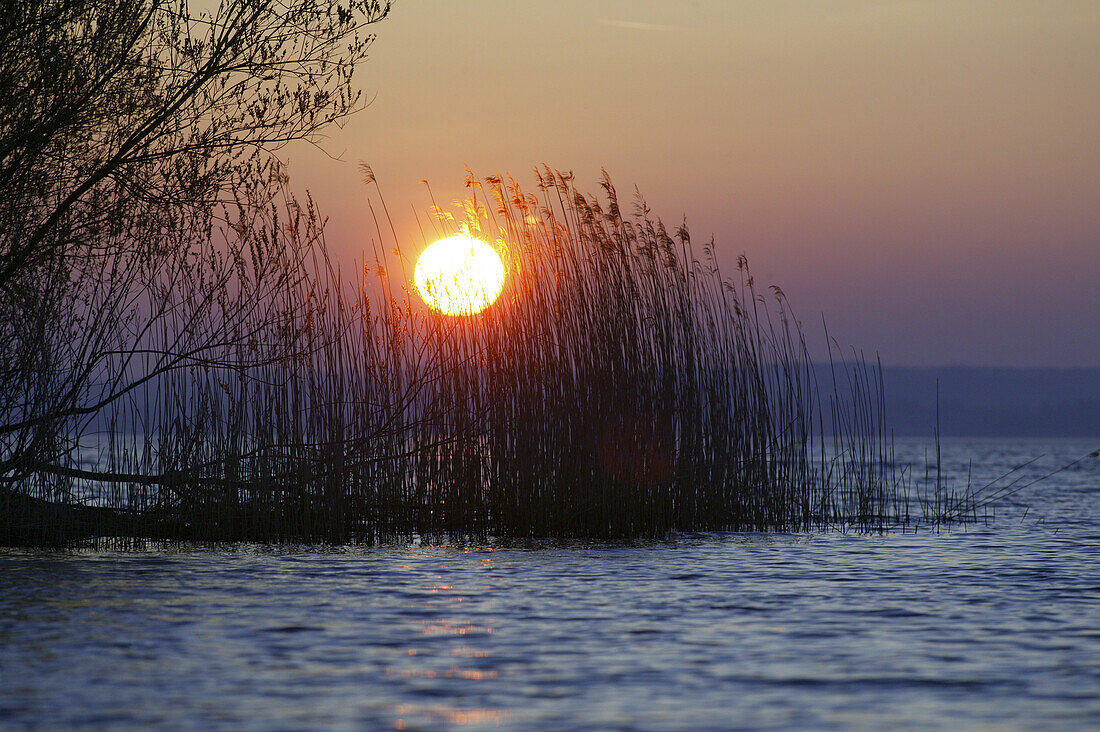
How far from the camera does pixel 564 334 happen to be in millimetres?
6641

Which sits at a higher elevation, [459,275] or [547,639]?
[459,275]

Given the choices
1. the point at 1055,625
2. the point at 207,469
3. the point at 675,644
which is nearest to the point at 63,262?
the point at 207,469

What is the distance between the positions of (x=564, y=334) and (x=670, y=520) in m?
1.35

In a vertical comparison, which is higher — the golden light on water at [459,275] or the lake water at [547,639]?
the golden light on water at [459,275]

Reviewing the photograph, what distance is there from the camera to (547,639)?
387cm

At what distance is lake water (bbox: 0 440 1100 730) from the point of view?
2979mm

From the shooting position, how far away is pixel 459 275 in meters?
6.36

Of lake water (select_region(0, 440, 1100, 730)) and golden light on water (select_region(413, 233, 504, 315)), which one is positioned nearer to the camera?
Answer: lake water (select_region(0, 440, 1100, 730))

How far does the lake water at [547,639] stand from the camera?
298 centimetres

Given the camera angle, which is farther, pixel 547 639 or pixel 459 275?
pixel 459 275

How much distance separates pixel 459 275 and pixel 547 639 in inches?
116

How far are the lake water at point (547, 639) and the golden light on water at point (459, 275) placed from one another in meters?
1.45

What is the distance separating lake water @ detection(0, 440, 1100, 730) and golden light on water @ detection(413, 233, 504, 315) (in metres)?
1.45

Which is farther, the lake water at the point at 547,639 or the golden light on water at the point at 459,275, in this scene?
the golden light on water at the point at 459,275
